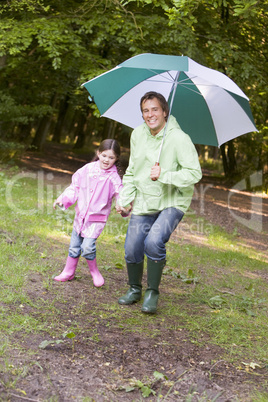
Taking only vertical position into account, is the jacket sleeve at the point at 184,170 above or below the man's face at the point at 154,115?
below

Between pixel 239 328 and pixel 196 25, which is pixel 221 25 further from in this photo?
pixel 239 328

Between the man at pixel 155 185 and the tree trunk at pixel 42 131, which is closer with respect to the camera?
the man at pixel 155 185

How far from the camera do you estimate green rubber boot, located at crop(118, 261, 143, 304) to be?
4.65 metres

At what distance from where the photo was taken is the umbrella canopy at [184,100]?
16.1 ft

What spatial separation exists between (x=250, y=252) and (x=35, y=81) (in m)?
11.4

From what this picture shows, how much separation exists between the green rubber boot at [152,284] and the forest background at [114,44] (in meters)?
5.97

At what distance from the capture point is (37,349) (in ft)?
10.9

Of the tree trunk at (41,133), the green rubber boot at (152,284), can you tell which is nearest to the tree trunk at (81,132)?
the tree trunk at (41,133)

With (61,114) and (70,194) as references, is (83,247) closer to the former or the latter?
(70,194)

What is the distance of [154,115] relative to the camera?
4.34 metres

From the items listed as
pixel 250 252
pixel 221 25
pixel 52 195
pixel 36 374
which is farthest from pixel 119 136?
pixel 36 374

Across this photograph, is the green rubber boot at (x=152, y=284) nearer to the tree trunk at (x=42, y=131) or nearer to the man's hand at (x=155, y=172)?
the man's hand at (x=155, y=172)

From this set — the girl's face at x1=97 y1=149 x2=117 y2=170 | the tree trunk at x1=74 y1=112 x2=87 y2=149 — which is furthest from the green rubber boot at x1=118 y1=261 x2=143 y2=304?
the tree trunk at x1=74 y1=112 x2=87 y2=149

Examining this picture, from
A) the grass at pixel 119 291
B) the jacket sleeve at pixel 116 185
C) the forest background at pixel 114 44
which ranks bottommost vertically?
the grass at pixel 119 291
